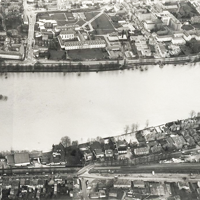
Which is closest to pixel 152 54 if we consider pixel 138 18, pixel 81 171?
pixel 138 18

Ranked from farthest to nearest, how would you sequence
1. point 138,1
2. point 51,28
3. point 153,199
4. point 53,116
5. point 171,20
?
point 138,1
point 171,20
point 51,28
point 53,116
point 153,199

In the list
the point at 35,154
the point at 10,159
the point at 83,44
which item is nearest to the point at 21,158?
the point at 10,159

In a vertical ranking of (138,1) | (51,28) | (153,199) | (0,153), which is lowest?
(153,199)

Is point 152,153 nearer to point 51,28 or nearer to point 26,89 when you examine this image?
point 26,89

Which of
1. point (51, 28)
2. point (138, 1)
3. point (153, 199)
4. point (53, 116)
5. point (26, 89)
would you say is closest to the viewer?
point (153, 199)

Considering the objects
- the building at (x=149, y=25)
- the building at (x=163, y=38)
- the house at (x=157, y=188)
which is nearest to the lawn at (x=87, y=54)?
the building at (x=163, y=38)

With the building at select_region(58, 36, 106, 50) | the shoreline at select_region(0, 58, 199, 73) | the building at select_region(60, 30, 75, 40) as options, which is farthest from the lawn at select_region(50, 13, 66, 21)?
the shoreline at select_region(0, 58, 199, 73)

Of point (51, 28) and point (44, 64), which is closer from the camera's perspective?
point (44, 64)

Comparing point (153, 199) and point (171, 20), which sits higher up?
point (171, 20)
